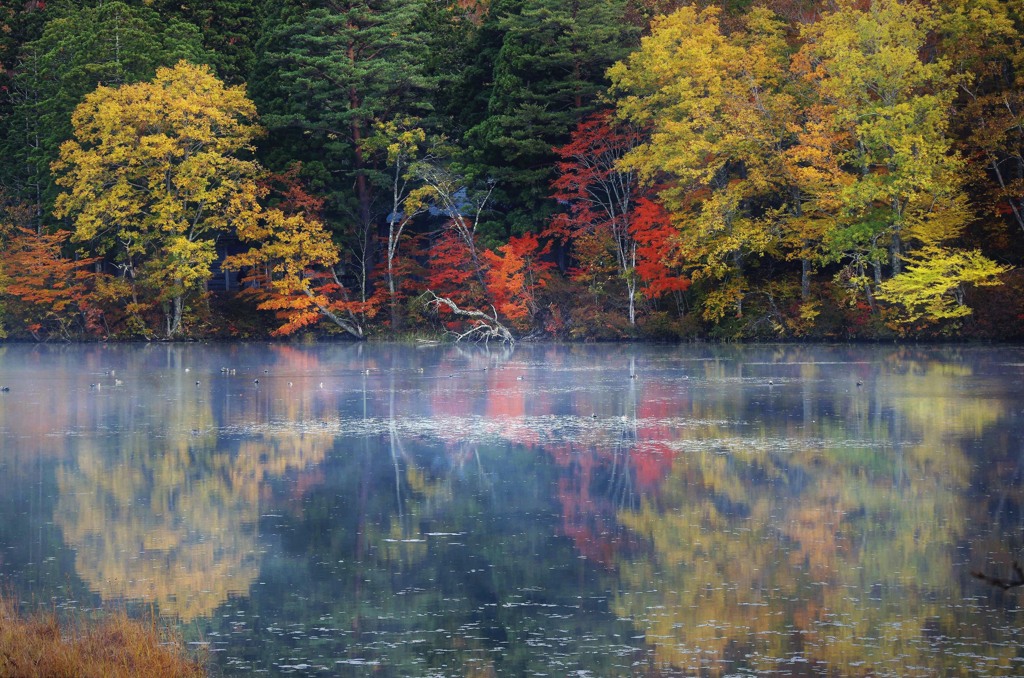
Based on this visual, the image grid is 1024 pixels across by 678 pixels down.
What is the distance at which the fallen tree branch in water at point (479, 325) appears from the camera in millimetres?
49094

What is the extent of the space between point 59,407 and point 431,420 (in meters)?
7.40

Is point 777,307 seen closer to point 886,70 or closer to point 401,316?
point 886,70

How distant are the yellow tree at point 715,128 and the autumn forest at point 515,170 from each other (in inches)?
5.5

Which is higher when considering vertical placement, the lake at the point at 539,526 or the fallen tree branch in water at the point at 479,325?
the fallen tree branch in water at the point at 479,325

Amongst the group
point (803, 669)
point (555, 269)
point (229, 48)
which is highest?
point (229, 48)

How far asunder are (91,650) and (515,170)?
43706mm

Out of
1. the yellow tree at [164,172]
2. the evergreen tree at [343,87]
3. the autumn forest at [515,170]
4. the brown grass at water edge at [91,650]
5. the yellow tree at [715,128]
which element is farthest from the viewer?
the evergreen tree at [343,87]

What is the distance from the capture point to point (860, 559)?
11172 mm


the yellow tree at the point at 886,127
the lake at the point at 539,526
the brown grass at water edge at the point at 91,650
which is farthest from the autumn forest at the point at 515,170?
the brown grass at water edge at the point at 91,650

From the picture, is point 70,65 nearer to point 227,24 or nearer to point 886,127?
point 227,24

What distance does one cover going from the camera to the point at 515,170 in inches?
1996

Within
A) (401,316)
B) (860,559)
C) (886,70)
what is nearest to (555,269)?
(401,316)

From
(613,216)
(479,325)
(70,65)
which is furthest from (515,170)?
(70,65)

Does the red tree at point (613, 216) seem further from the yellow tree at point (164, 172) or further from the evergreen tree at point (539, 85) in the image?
the yellow tree at point (164, 172)
